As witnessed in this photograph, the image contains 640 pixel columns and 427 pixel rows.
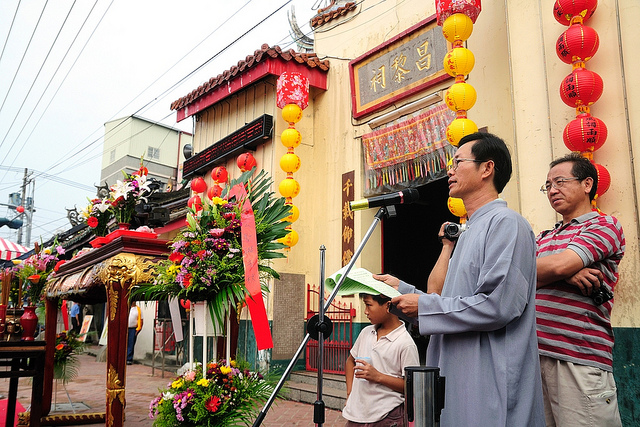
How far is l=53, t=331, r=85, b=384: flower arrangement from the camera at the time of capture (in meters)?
5.37

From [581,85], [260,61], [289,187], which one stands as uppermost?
[260,61]

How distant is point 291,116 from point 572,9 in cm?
400

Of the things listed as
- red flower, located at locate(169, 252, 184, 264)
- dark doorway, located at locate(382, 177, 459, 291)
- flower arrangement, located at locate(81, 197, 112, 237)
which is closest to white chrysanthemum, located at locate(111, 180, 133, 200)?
flower arrangement, located at locate(81, 197, 112, 237)

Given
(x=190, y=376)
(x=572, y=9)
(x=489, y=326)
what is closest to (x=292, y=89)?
(x=572, y=9)

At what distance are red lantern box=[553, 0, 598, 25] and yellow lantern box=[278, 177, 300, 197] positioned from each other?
13.3 ft

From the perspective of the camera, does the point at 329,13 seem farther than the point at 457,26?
Yes

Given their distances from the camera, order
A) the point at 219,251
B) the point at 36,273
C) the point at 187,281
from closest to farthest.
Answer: the point at 187,281 < the point at 219,251 < the point at 36,273

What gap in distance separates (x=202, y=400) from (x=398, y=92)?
16.6ft

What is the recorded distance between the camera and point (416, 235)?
8.59 m

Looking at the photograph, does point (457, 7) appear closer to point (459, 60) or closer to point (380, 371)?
point (459, 60)

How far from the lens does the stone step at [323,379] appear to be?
6303 mm

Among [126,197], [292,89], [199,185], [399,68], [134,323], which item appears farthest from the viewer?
[134,323]

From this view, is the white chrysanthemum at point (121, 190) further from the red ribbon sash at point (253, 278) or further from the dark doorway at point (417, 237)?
the dark doorway at point (417, 237)

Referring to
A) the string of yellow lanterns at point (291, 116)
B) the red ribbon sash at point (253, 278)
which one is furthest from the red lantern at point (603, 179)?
the string of yellow lanterns at point (291, 116)
